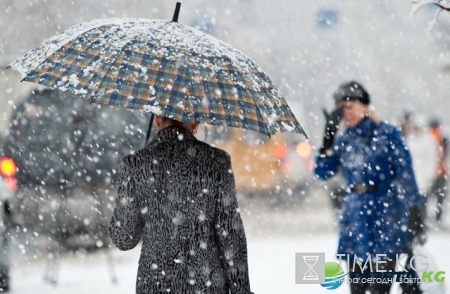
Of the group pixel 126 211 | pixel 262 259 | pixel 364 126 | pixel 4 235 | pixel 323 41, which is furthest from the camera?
pixel 323 41

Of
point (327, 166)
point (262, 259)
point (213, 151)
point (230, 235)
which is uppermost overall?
point (327, 166)

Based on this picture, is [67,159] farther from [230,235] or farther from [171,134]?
[230,235]

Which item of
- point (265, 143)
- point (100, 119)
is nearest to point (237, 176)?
point (265, 143)

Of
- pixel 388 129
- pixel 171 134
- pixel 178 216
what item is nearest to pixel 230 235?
pixel 178 216

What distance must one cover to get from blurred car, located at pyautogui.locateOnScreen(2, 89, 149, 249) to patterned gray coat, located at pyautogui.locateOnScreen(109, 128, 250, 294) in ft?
14.6

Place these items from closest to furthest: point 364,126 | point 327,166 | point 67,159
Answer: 1. point 364,126
2. point 327,166
3. point 67,159

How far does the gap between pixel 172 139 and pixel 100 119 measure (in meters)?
4.77

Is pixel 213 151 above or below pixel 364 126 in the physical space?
below

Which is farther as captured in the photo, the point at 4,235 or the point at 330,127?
the point at 4,235

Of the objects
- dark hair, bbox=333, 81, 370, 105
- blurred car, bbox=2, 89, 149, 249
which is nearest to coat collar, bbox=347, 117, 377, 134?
dark hair, bbox=333, 81, 370, 105

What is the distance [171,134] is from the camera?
3.05 metres

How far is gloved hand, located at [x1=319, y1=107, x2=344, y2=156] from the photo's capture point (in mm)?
5297

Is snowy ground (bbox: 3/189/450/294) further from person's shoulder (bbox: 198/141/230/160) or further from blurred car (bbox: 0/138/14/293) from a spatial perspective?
person's shoulder (bbox: 198/141/230/160)

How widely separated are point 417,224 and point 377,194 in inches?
17.6
